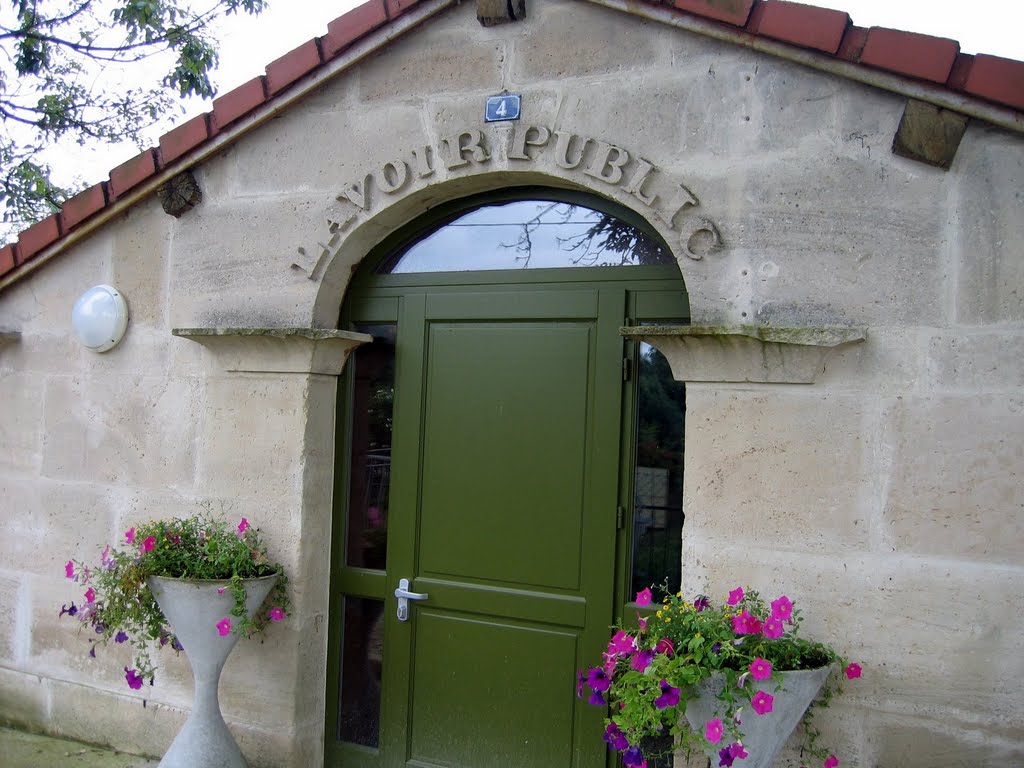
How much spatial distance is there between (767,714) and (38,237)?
13.1 feet

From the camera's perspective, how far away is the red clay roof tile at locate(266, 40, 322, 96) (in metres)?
3.78

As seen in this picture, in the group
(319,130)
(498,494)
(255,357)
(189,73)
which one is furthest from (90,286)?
(189,73)

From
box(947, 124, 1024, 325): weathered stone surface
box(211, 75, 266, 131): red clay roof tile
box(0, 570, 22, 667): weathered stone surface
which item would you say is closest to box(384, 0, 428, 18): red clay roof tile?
box(211, 75, 266, 131): red clay roof tile

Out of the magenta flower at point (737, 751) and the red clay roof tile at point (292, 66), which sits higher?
the red clay roof tile at point (292, 66)

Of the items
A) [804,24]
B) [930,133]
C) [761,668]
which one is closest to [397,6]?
[804,24]

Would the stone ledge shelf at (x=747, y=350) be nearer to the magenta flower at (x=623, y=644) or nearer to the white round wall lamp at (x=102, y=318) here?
the magenta flower at (x=623, y=644)

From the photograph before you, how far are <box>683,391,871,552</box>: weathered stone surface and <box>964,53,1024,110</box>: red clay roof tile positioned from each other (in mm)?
1014

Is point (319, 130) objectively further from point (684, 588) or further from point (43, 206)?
point (43, 206)

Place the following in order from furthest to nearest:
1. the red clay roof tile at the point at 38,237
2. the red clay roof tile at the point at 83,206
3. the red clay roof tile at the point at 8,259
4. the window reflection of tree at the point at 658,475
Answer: the red clay roof tile at the point at 8,259
the red clay roof tile at the point at 38,237
the red clay roof tile at the point at 83,206
the window reflection of tree at the point at 658,475

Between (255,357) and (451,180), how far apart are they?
3.90 ft

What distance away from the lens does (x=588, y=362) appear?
3.62 meters

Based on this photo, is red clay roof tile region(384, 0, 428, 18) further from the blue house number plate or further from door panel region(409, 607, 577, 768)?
door panel region(409, 607, 577, 768)

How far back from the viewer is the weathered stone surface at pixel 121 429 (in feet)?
13.7

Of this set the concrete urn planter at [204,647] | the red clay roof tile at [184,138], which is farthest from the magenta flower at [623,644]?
the red clay roof tile at [184,138]
